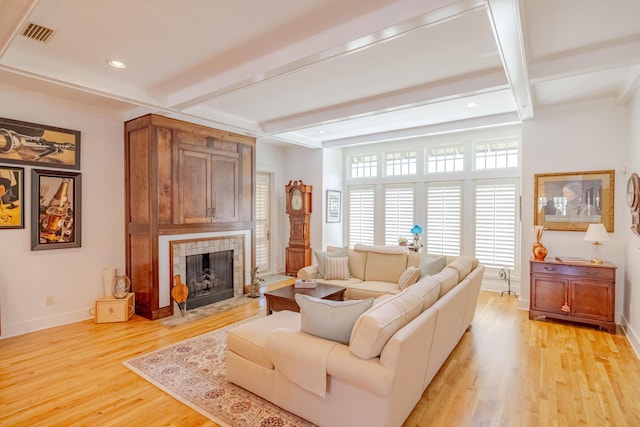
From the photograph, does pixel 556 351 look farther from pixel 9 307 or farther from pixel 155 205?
pixel 9 307

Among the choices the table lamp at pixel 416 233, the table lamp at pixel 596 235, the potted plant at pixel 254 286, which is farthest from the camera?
the table lamp at pixel 416 233

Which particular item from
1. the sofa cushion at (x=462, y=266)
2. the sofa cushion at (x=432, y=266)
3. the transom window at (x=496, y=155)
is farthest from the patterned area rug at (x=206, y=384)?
the transom window at (x=496, y=155)

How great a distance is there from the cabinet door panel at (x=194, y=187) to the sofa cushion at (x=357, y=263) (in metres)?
2.28

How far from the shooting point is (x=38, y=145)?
3924mm

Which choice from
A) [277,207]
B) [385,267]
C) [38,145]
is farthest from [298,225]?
[38,145]

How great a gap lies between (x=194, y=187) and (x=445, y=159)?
452 centimetres

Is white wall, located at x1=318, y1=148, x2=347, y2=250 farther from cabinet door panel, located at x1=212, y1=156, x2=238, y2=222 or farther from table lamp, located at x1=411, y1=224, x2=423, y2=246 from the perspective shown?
cabinet door panel, located at x1=212, y1=156, x2=238, y2=222

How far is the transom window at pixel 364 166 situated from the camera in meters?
7.20

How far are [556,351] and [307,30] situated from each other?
12.8ft

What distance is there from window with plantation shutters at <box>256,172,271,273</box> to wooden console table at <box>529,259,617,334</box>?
487 cm

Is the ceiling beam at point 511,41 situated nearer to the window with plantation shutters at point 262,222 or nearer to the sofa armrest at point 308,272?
the sofa armrest at point 308,272

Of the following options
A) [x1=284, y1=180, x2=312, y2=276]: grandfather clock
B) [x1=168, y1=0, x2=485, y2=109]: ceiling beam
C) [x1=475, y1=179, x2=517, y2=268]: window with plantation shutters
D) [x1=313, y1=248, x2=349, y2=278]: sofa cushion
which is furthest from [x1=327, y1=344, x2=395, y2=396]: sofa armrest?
[x1=284, y1=180, x2=312, y2=276]: grandfather clock

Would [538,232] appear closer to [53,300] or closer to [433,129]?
[433,129]

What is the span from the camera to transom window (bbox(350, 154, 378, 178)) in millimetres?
7195
